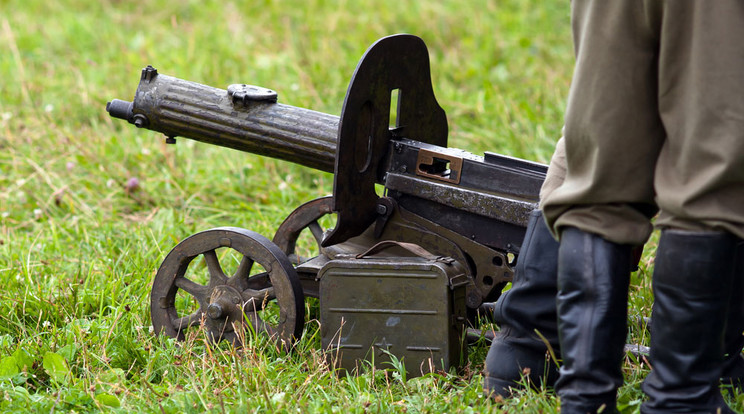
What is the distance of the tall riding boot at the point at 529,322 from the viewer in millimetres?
2490

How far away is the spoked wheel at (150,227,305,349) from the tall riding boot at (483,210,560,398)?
698mm

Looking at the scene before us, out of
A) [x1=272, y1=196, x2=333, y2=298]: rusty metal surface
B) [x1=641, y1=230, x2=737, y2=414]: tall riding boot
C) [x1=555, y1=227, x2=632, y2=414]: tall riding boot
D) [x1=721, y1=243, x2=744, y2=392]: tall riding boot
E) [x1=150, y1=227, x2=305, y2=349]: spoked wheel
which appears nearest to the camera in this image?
[x1=641, y1=230, x2=737, y2=414]: tall riding boot

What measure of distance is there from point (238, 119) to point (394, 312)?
0.91 m

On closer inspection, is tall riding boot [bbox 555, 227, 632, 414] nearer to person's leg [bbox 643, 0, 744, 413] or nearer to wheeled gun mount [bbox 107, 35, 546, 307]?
person's leg [bbox 643, 0, 744, 413]

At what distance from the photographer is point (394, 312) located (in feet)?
9.05

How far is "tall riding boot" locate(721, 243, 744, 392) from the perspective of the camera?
2.22 metres

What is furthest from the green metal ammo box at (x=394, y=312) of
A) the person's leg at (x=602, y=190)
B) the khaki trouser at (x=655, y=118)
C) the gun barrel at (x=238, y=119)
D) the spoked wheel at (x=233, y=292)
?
the khaki trouser at (x=655, y=118)

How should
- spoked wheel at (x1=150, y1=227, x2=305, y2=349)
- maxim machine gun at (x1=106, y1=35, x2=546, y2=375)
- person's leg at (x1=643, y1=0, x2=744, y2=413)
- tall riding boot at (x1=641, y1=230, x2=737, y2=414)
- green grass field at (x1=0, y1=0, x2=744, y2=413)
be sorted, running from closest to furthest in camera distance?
person's leg at (x1=643, y1=0, x2=744, y2=413) → tall riding boot at (x1=641, y1=230, x2=737, y2=414) → green grass field at (x1=0, y1=0, x2=744, y2=413) → maxim machine gun at (x1=106, y1=35, x2=546, y2=375) → spoked wheel at (x1=150, y1=227, x2=305, y2=349)

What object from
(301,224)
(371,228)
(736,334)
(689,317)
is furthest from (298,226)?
(689,317)

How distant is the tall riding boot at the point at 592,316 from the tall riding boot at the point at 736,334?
0.29m

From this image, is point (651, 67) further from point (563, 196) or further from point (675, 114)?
point (563, 196)

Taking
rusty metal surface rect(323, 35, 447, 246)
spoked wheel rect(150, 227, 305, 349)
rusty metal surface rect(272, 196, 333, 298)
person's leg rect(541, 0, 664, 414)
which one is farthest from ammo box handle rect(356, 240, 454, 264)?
person's leg rect(541, 0, 664, 414)

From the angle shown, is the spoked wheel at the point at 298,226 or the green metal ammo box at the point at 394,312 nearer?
the green metal ammo box at the point at 394,312

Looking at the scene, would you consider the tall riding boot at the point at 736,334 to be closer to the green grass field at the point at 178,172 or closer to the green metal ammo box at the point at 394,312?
the green grass field at the point at 178,172
